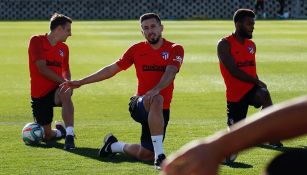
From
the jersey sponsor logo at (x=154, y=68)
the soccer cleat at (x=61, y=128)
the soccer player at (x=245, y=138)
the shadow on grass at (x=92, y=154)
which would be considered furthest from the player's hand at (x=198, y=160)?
the soccer cleat at (x=61, y=128)

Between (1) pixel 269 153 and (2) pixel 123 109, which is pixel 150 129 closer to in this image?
(1) pixel 269 153

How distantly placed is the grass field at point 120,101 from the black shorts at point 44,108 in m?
0.42

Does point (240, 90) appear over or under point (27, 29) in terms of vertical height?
over

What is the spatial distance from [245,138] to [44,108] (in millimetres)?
8965

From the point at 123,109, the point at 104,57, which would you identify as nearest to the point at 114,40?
the point at 104,57

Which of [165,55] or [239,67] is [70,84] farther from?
[239,67]

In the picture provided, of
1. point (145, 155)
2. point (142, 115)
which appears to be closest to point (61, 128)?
point (145, 155)

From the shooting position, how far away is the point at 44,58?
10773mm

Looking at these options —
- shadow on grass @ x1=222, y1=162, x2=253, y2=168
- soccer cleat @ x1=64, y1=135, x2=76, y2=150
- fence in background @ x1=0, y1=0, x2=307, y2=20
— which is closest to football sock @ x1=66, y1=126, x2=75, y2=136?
soccer cleat @ x1=64, y1=135, x2=76, y2=150

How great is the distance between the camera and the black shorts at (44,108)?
10875 mm

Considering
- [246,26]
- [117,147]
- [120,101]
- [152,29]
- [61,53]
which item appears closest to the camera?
[152,29]

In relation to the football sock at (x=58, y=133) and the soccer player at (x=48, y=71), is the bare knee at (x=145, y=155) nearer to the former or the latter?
the soccer player at (x=48, y=71)

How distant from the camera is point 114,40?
30328 millimetres

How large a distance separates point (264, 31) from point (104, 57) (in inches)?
542
